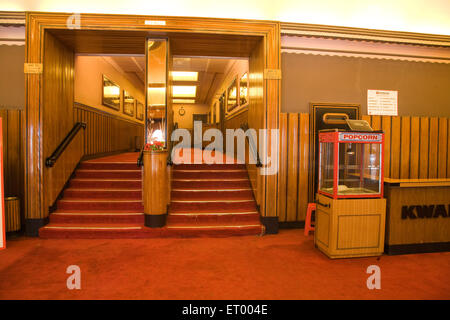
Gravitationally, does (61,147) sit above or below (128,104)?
below

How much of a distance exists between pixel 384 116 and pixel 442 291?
10.8 ft

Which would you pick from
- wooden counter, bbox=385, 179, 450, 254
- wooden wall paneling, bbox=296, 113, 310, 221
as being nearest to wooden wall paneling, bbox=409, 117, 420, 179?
wooden counter, bbox=385, 179, 450, 254

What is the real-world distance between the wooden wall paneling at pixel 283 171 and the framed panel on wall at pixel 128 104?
708 centimetres

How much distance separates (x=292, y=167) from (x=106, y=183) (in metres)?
3.53

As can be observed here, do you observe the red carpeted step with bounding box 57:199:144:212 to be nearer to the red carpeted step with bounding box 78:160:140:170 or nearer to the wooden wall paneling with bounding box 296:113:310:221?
the red carpeted step with bounding box 78:160:140:170

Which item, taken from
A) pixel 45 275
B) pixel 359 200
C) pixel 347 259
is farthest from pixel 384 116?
pixel 45 275

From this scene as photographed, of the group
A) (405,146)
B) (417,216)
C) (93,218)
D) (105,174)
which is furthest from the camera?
(105,174)

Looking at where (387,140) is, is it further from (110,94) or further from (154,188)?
(110,94)

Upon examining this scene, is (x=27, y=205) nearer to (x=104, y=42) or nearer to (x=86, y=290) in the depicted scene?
(x=86, y=290)

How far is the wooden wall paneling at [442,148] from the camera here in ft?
17.1

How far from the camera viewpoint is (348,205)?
340cm

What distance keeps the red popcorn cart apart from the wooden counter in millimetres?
169

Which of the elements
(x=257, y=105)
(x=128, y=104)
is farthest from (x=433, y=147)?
(x=128, y=104)
